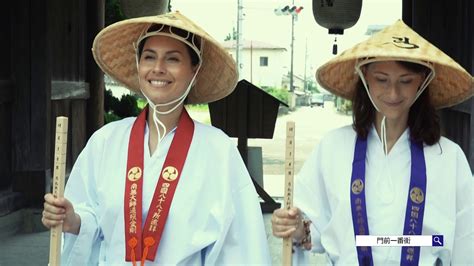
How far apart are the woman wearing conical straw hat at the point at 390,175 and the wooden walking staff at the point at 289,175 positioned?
Answer: 0.14 ft

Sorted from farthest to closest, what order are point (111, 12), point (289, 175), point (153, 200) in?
point (111, 12) → point (153, 200) → point (289, 175)

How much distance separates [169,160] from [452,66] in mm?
1041

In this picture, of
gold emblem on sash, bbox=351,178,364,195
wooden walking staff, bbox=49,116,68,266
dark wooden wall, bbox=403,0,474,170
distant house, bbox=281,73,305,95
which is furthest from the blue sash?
distant house, bbox=281,73,305,95

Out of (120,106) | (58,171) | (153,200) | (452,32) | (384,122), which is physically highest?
(452,32)

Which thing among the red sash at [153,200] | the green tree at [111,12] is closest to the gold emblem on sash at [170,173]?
the red sash at [153,200]

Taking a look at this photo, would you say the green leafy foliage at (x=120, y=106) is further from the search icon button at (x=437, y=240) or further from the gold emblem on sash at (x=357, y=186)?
the search icon button at (x=437, y=240)

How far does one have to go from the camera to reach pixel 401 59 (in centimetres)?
239

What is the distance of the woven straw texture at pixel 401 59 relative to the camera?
2.38 meters

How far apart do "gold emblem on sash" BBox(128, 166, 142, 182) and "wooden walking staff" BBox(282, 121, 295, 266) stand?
0.53 metres

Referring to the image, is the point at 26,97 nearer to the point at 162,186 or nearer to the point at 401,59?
the point at 162,186

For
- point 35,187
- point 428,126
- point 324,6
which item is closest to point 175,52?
point 428,126

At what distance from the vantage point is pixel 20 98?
660 centimetres

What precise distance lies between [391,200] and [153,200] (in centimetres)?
82

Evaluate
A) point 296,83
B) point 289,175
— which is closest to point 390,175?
point 289,175
